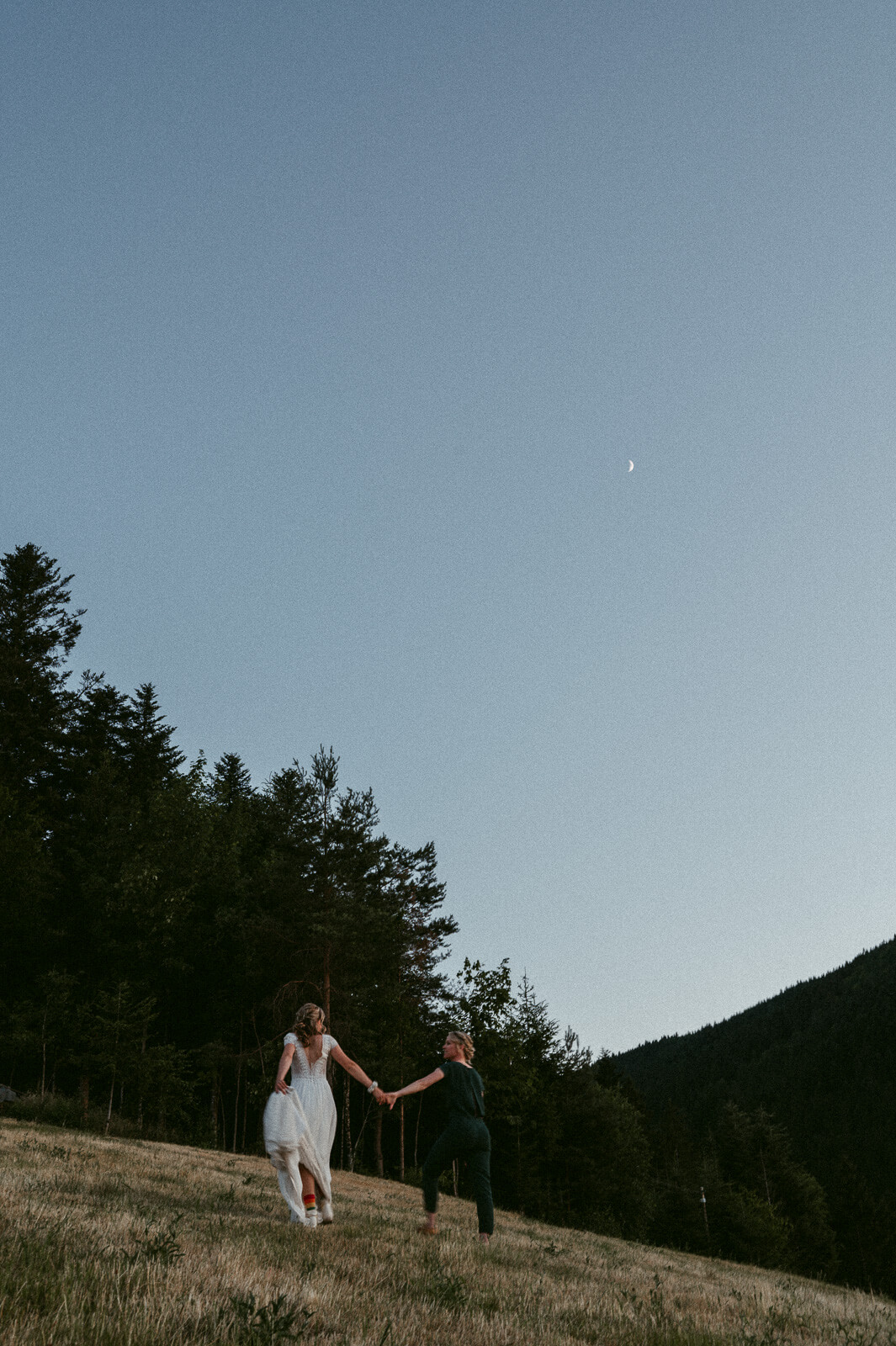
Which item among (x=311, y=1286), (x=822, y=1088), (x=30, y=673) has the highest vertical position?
(x=30, y=673)

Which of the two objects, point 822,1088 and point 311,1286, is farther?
point 822,1088

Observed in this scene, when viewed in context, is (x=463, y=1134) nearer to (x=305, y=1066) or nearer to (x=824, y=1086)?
(x=305, y=1066)

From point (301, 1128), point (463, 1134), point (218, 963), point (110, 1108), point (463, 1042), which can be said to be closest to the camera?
point (301, 1128)

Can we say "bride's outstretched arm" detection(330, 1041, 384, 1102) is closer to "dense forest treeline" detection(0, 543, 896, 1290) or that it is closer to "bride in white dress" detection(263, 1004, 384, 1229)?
"bride in white dress" detection(263, 1004, 384, 1229)

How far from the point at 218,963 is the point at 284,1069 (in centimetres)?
3646

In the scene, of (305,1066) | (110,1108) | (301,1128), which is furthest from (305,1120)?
(110,1108)

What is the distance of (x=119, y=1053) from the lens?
1318 inches

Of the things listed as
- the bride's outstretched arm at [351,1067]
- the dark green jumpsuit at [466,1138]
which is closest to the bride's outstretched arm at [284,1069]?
the bride's outstretched arm at [351,1067]

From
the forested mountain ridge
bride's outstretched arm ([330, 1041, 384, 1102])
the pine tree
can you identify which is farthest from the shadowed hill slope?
bride's outstretched arm ([330, 1041, 384, 1102])

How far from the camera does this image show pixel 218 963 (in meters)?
42.8

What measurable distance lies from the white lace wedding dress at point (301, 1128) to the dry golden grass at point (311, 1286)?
1.33 feet

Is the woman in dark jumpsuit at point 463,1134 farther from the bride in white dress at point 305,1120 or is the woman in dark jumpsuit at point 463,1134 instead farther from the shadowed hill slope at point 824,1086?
the shadowed hill slope at point 824,1086

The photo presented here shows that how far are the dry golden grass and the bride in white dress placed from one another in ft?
1.21

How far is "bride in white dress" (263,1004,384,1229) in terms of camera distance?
884cm
